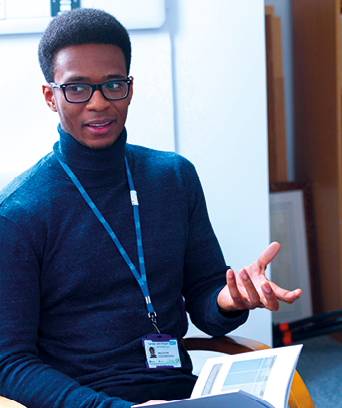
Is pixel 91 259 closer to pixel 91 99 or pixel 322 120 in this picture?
pixel 91 99

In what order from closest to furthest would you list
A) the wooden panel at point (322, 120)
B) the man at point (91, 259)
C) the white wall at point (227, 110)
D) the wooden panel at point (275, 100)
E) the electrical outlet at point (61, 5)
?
the man at point (91, 259), the electrical outlet at point (61, 5), the white wall at point (227, 110), the wooden panel at point (322, 120), the wooden panel at point (275, 100)

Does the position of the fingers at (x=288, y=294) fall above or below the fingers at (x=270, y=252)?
below

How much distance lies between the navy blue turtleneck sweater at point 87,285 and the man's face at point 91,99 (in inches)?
1.3

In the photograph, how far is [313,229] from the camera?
284 cm

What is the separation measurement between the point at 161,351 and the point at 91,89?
Result: 2.16ft

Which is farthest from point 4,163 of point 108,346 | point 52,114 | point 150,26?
point 108,346

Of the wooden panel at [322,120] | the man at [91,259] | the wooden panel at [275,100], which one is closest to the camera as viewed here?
the man at [91,259]

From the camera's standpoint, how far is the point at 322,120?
272cm

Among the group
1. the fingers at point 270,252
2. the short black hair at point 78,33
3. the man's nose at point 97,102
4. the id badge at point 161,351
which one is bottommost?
the id badge at point 161,351

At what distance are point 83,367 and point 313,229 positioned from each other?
2051 millimetres

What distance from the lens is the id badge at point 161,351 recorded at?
115 centimetres

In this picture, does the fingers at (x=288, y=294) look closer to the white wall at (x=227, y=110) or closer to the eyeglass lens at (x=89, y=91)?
the eyeglass lens at (x=89, y=91)

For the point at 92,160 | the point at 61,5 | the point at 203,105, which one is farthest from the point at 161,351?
the point at 61,5

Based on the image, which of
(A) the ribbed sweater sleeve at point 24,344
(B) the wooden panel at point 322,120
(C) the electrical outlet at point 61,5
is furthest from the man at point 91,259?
(B) the wooden panel at point 322,120
